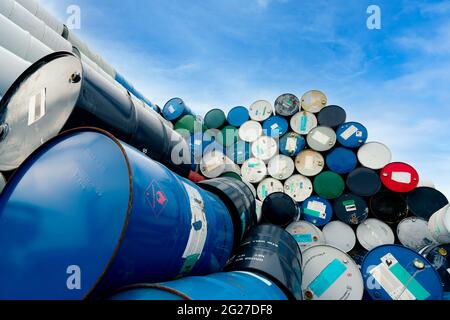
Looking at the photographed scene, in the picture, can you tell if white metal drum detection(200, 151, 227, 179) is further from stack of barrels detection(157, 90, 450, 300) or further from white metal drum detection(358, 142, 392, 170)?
white metal drum detection(358, 142, 392, 170)

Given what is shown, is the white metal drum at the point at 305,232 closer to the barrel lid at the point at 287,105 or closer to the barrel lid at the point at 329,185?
the barrel lid at the point at 329,185

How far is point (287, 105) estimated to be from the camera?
189 inches

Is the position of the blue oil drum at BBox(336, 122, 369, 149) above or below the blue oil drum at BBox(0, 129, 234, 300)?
above

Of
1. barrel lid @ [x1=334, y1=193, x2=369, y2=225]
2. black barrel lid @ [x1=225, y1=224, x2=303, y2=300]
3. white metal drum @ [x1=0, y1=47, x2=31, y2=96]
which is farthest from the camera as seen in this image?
barrel lid @ [x1=334, y1=193, x2=369, y2=225]

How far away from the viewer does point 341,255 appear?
2564 millimetres

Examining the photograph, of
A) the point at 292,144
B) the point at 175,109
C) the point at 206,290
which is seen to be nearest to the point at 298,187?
the point at 292,144

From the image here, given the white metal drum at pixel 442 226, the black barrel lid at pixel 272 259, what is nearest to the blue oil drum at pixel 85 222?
the black barrel lid at pixel 272 259

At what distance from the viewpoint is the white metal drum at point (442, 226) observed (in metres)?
2.81

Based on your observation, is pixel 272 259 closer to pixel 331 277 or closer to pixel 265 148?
pixel 331 277

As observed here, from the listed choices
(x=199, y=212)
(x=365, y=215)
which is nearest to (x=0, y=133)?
(x=199, y=212)

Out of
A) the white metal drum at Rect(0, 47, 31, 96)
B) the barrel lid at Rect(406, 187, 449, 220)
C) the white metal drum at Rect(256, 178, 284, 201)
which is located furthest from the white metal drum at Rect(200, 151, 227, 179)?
the barrel lid at Rect(406, 187, 449, 220)

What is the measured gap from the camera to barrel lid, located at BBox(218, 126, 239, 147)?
4.89 meters

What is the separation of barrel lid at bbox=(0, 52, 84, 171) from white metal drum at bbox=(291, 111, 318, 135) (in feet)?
12.3
